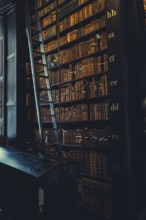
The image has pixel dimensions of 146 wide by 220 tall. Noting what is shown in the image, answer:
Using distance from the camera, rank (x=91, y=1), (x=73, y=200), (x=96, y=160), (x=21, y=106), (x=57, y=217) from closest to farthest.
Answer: (x=57, y=217), (x=73, y=200), (x=96, y=160), (x=91, y=1), (x=21, y=106)

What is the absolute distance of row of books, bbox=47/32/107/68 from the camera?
2814 millimetres

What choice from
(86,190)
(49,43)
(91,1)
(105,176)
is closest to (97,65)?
(91,1)

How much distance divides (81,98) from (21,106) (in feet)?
4.37

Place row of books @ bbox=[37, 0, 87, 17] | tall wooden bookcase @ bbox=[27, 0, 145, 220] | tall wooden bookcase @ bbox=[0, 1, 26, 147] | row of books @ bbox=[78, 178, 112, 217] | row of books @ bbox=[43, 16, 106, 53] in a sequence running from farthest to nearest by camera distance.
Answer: tall wooden bookcase @ bbox=[0, 1, 26, 147] → row of books @ bbox=[37, 0, 87, 17] → row of books @ bbox=[43, 16, 106, 53] → row of books @ bbox=[78, 178, 112, 217] → tall wooden bookcase @ bbox=[27, 0, 145, 220]

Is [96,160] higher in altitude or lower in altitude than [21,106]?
lower

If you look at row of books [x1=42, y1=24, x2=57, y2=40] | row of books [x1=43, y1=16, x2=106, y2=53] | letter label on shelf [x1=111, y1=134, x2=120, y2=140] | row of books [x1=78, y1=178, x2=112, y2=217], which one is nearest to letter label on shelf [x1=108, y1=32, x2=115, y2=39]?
row of books [x1=43, y1=16, x2=106, y2=53]

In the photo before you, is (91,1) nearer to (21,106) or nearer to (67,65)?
(67,65)

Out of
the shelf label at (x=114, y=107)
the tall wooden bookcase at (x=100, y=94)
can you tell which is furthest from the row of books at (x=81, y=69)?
the shelf label at (x=114, y=107)

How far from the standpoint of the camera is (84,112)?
299 centimetres

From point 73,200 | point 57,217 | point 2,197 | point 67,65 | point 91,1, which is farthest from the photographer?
point 67,65

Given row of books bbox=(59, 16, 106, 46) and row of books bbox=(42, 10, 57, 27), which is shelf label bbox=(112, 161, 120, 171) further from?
row of books bbox=(42, 10, 57, 27)

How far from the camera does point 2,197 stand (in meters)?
2.60

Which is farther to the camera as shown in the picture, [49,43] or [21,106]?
[21,106]

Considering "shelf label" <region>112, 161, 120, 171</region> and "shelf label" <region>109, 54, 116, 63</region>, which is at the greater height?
"shelf label" <region>109, 54, 116, 63</region>
